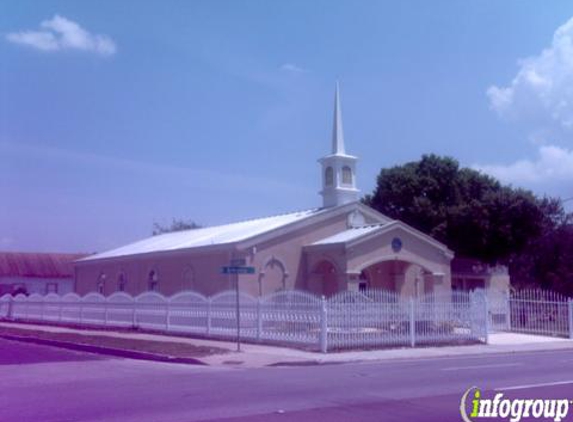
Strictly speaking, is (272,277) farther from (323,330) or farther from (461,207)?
(461,207)

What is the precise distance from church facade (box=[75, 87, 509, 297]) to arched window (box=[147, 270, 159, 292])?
55mm

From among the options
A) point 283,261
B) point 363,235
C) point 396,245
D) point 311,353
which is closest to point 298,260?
point 283,261

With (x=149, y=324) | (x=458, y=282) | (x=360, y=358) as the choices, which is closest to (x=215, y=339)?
(x=149, y=324)

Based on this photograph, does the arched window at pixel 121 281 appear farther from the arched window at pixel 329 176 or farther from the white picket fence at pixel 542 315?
the white picket fence at pixel 542 315

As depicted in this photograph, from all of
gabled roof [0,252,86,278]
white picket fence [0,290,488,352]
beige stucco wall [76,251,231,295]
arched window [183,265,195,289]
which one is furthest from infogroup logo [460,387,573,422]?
gabled roof [0,252,86,278]

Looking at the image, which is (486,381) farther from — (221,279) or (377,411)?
(221,279)

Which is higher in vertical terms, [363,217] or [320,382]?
[363,217]

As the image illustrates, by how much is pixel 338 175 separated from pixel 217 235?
23.4ft

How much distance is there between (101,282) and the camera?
148 feet

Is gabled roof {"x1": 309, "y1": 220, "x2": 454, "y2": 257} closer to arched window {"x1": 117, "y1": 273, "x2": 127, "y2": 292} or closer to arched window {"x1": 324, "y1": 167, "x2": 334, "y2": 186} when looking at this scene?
arched window {"x1": 324, "y1": 167, "x2": 334, "y2": 186}

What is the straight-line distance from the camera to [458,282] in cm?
4550

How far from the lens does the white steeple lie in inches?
1415

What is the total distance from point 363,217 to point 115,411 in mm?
26405

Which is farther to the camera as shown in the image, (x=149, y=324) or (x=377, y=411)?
(x=149, y=324)
